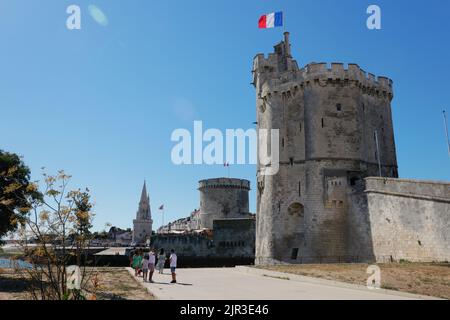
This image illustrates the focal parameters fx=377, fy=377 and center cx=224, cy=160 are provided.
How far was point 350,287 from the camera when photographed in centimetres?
1268

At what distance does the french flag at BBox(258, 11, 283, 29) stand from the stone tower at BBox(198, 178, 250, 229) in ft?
111

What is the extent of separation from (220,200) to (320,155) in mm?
33799

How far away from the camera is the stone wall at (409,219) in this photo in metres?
19.9

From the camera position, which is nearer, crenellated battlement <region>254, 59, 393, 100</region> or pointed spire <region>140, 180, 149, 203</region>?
crenellated battlement <region>254, 59, 393, 100</region>

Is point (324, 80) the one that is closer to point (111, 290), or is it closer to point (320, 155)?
point (320, 155)

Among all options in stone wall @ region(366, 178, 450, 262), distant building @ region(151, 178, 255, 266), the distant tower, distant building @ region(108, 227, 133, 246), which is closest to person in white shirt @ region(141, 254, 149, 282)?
stone wall @ region(366, 178, 450, 262)

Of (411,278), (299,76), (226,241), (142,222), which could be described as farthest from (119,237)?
(411,278)

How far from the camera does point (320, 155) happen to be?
30453 mm

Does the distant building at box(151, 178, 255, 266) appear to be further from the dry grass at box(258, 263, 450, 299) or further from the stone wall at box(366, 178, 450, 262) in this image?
the dry grass at box(258, 263, 450, 299)

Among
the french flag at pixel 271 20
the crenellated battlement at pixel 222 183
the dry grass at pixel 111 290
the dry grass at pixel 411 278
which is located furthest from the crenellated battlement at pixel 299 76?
the crenellated battlement at pixel 222 183

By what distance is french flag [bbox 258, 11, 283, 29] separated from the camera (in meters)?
32.0

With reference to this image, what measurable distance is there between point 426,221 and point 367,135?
12414 mm
